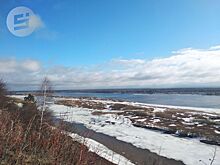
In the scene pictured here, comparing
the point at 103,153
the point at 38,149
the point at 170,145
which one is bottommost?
the point at 170,145

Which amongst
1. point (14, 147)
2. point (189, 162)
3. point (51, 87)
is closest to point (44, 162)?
point (14, 147)

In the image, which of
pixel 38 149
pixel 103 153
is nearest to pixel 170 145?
pixel 103 153

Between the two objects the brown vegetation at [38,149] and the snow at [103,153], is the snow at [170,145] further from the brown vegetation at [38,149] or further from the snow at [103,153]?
the brown vegetation at [38,149]

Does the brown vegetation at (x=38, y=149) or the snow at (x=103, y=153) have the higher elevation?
the brown vegetation at (x=38, y=149)

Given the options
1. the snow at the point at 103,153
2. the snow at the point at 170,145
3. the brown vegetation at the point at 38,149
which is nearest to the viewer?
the brown vegetation at the point at 38,149

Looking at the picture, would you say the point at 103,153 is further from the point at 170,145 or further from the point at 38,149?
the point at 38,149

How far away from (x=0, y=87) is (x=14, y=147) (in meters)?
34.4

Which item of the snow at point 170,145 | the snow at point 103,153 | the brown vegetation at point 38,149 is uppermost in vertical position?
the brown vegetation at point 38,149

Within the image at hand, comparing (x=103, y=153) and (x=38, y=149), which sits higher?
(x=38, y=149)

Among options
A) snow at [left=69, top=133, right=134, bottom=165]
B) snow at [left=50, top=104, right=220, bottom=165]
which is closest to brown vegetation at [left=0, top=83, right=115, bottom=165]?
snow at [left=69, top=133, right=134, bottom=165]

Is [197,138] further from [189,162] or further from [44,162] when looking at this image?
[44,162]

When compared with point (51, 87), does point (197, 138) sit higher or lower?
lower

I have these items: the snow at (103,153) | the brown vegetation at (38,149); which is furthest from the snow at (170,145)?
the brown vegetation at (38,149)

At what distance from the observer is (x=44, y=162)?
4078 millimetres
